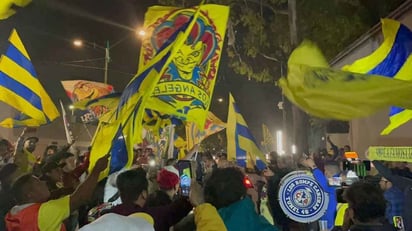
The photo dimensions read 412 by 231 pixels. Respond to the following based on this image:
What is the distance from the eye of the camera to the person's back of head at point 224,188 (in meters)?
3.88

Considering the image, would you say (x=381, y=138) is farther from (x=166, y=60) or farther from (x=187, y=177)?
(x=166, y=60)

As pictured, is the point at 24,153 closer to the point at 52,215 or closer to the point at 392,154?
the point at 52,215

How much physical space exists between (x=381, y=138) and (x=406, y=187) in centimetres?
557

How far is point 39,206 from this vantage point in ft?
12.7

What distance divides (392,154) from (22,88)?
5.59m

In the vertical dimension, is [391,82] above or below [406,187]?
above

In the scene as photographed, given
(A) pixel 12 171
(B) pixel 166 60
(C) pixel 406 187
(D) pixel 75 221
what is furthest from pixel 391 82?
(A) pixel 12 171

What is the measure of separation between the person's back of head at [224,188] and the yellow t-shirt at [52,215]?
1.02 meters

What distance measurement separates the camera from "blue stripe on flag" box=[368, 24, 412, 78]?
23.7 ft

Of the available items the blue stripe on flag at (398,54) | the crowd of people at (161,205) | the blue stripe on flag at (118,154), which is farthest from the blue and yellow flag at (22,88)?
the blue stripe on flag at (398,54)

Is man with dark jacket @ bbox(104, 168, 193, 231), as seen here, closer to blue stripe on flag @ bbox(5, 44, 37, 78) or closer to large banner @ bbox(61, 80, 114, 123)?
blue stripe on flag @ bbox(5, 44, 37, 78)

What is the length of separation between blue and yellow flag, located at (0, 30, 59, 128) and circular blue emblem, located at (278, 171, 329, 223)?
15.5ft

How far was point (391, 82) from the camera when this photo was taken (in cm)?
486

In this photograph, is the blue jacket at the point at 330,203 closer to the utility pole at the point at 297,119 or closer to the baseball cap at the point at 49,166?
the baseball cap at the point at 49,166
